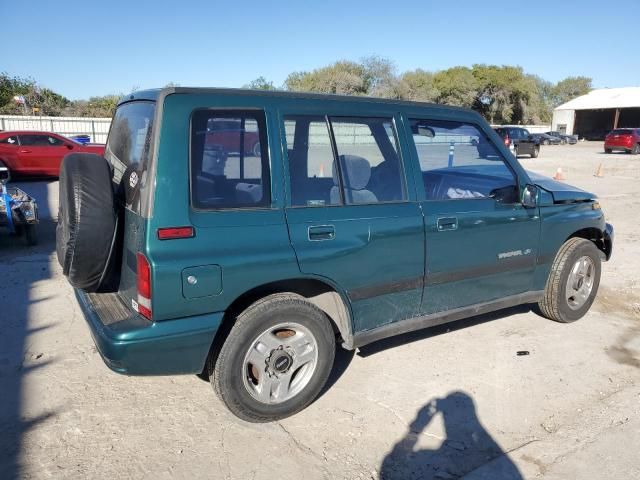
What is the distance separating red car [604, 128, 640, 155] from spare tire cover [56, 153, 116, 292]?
36.0 meters

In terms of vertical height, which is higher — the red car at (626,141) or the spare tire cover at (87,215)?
the red car at (626,141)

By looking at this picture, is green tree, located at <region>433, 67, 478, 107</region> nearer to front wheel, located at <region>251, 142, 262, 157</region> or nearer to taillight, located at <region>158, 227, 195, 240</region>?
front wheel, located at <region>251, 142, 262, 157</region>

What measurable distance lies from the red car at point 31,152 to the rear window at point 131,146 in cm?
1210

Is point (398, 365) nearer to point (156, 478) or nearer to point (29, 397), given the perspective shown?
point (156, 478)

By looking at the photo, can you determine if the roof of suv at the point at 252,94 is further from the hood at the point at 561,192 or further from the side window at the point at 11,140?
the side window at the point at 11,140

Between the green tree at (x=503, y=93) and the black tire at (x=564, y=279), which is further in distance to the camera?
the green tree at (x=503, y=93)

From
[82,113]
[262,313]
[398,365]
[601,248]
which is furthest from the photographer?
[82,113]

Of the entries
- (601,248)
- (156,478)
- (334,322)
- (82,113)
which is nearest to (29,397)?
(156,478)

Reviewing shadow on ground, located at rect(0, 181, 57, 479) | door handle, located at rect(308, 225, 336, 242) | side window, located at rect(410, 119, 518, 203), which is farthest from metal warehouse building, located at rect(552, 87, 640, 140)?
door handle, located at rect(308, 225, 336, 242)

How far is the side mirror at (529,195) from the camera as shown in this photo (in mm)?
4012

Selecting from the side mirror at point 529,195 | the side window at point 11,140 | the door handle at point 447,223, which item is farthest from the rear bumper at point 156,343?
the side window at point 11,140

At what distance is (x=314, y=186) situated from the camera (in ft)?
10.5

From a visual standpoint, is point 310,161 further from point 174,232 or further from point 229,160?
point 174,232

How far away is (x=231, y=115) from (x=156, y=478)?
6.52 feet
